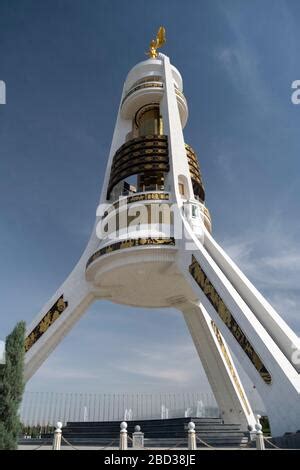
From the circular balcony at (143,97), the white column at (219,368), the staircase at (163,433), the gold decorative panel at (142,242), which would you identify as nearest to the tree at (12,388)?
the staircase at (163,433)

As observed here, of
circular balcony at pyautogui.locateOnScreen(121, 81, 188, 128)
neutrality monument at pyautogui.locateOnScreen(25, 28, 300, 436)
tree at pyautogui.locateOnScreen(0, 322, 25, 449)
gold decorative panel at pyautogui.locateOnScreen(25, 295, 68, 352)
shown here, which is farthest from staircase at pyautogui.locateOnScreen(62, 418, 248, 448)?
circular balcony at pyautogui.locateOnScreen(121, 81, 188, 128)

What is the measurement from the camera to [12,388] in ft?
30.9

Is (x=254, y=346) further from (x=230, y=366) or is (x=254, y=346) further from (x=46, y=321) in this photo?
(x=46, y=321)

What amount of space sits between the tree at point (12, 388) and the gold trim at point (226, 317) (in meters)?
6.65

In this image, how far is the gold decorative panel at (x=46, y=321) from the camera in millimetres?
19281

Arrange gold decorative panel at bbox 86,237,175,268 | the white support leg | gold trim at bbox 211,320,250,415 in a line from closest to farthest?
the white support leg → gold decorative panel at bbox 86,237,175,268 → gold trim at bbox 211,320,250,415

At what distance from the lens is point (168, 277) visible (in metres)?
19.0

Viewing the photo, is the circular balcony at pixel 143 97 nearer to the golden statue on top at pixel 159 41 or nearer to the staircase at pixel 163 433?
the golden statue on top at pixel 159 41

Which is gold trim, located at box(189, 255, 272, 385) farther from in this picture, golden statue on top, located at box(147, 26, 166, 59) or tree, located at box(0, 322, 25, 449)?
golden statue on top, located at box(147, 26, 166, 59)

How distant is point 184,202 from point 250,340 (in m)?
8.26

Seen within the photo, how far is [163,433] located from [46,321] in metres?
8.01

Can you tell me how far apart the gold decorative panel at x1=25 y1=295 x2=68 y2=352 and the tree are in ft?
32.2

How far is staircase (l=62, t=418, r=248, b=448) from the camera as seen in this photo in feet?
43.1

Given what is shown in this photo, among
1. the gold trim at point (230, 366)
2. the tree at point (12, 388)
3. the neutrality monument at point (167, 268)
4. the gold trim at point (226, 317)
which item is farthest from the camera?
the gold trim at point (230, 366)
